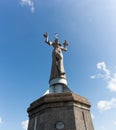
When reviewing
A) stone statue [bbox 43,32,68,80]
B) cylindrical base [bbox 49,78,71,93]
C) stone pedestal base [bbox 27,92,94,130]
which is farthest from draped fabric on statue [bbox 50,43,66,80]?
stone pedestal base [bbox 27,92,94,130]

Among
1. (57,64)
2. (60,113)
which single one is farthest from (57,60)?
(60,113)

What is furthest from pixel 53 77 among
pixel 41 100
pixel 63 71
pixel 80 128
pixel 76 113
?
pixel 80 128

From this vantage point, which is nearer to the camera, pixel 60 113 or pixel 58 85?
pixel 60 113

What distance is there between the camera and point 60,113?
8859mm

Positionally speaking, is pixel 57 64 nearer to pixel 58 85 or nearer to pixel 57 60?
pixel 57 60

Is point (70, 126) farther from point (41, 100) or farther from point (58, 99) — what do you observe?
point (41, 100)

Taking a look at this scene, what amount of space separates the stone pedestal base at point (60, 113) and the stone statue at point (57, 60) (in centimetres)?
236

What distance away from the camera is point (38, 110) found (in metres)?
9.50

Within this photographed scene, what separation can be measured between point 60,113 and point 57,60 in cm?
450

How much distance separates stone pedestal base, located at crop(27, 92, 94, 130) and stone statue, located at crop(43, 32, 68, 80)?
2357 millimetres

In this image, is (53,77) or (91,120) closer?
(91,120)

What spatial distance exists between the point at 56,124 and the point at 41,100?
1584mm

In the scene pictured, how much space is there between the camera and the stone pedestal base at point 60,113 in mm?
8507

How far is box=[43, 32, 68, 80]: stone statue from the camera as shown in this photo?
38.1ft
